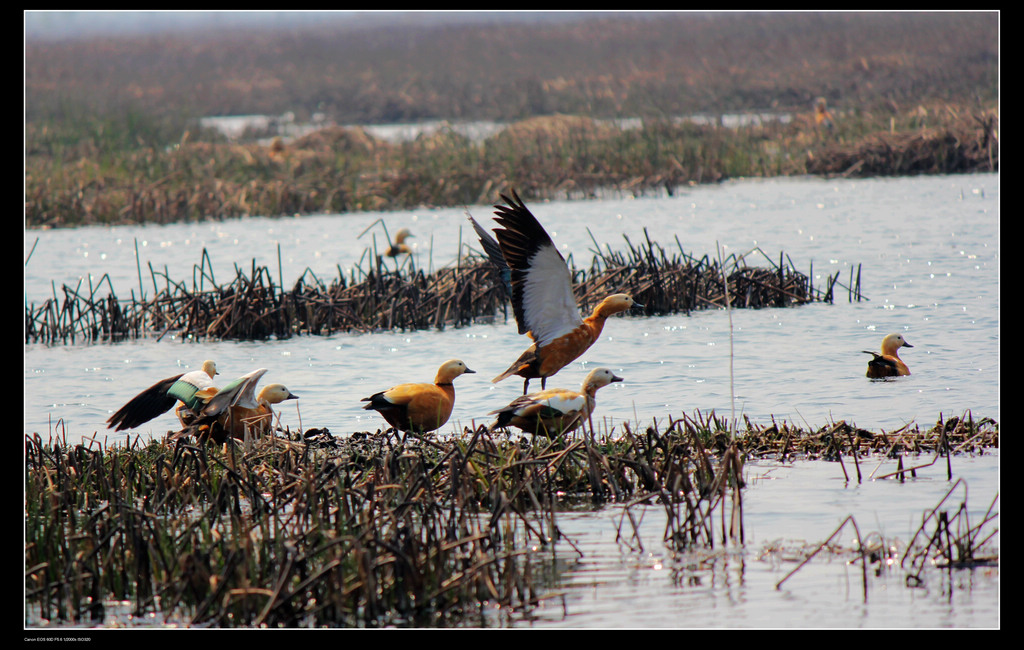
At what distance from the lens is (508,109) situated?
116 feet

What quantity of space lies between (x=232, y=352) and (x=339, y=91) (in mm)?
33675

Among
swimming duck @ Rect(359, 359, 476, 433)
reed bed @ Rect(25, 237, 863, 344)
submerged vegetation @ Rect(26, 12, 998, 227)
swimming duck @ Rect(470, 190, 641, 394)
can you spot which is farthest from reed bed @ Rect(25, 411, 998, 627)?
submerged vegetation @ Rect(26, 12, 998, 227)

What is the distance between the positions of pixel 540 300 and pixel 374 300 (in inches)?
170

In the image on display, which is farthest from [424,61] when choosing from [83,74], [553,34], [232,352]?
[232,352]

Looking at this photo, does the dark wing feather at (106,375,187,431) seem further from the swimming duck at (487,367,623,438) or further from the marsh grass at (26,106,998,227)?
the marsh grass at (26,106,998,227)

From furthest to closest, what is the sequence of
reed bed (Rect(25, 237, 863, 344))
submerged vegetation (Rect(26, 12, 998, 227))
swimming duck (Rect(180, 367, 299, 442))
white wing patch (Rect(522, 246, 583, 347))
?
submerged vegetation (Rect(26, 12, 998, 227)) < reed bed (Rect(25, 237, 863, 344)) < white wing patch (Rect(522, 246, 583, 347)) < swimming duck (Rect(180, 367, 299, 442))

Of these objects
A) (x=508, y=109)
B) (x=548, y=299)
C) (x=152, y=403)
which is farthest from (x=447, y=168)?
(x=152, y=403)

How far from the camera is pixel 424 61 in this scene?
52188 mm

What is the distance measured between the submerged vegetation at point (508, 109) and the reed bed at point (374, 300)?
7913mm

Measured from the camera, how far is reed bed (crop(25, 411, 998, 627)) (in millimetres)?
4484

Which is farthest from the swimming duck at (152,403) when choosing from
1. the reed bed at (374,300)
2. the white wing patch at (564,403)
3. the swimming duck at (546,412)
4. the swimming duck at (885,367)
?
the swimming duck at (885,367)

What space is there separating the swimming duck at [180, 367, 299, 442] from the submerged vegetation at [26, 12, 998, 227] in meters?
13.4
